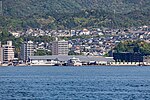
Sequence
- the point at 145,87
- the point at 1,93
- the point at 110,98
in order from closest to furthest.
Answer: the point at 110,98, the point at 1,93, the point at 145,87

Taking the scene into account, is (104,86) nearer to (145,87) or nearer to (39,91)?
(145,87)

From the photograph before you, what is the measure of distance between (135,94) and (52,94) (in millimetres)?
6091

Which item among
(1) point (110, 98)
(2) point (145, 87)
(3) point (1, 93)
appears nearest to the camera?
(1) point (110, 98)

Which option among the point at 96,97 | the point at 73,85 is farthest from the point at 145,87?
the point at 96,97

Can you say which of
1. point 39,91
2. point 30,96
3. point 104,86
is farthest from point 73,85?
point 30,96

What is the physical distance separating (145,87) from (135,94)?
992cm

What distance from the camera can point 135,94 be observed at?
73.2m

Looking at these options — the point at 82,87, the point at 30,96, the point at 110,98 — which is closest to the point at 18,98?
the point at 30,96

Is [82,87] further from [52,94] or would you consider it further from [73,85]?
[52,94]

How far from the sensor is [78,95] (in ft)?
Answer: 238

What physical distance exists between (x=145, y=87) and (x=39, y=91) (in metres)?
10.5

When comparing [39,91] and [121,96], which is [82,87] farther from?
[121,96]

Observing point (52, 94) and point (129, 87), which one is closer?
point (52, 94)

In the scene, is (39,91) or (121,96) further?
(39,91)
